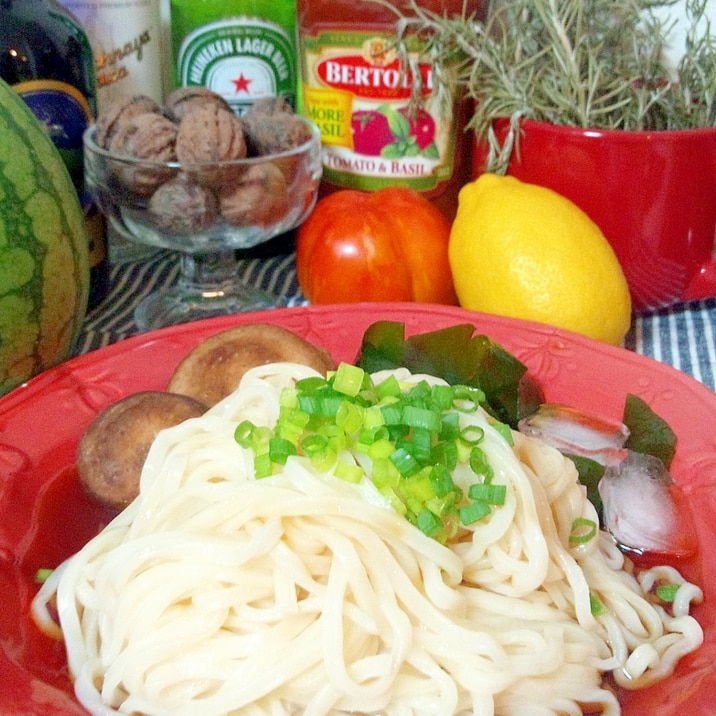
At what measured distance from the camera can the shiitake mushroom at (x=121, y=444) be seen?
2.96 ft

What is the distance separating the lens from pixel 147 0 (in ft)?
5.12

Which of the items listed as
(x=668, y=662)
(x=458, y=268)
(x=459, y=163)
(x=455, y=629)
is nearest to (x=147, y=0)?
(x=459, y=163)

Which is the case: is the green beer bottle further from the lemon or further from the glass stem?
the lemon

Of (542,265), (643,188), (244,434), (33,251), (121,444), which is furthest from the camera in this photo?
(643,188)

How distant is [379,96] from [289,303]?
44cm

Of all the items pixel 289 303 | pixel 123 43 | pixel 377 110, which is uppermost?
pixel 123 43

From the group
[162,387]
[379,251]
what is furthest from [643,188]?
[162,387]

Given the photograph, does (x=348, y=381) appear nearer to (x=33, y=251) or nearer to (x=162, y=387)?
(x=162, y=387)

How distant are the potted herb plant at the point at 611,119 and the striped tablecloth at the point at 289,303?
0.06 m

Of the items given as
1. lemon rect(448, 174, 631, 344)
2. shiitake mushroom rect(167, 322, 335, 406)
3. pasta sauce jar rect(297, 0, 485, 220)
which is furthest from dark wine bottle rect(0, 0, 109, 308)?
lemon rect(448, 174, 631, 344)

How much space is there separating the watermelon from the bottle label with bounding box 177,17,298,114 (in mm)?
564

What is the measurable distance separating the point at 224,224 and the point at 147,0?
0.54m

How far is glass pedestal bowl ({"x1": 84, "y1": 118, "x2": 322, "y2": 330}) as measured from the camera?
1308mm

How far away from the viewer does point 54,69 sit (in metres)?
1.30
